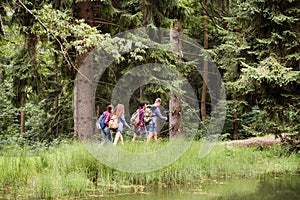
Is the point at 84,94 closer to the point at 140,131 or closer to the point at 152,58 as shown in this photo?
the point at 152,58

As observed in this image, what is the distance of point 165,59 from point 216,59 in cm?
336

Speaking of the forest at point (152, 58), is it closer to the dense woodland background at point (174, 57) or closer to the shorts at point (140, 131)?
the dense woodland background at point (174, 57)

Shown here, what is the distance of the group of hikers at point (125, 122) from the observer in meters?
9.92

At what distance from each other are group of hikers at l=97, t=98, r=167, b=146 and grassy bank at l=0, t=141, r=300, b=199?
5.00ft

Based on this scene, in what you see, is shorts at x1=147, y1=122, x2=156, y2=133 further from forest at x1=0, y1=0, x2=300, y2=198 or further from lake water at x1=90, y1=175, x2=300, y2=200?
lake water at x1=90, y1=175, x2=300, y2=200

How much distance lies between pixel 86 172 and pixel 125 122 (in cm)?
372

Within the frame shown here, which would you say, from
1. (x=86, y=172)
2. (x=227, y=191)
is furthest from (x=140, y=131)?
(x=227, y=191)

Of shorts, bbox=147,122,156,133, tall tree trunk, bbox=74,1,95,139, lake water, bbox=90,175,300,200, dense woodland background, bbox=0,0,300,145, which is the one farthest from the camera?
shorts, bbox=147,122,156,133

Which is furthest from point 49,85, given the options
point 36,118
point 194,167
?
point 194,167

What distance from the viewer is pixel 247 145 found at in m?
12.9

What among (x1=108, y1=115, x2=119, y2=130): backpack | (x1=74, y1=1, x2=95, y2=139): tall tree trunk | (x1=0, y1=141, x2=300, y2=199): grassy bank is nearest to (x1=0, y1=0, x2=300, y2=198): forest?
(x1=74, y1=1, x2=95, y2=139): tall tree trunk

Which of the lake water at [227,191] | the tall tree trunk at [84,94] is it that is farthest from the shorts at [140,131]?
the lake water at [227,191]

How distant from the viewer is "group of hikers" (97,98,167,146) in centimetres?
992

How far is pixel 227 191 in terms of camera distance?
709 centimetres
